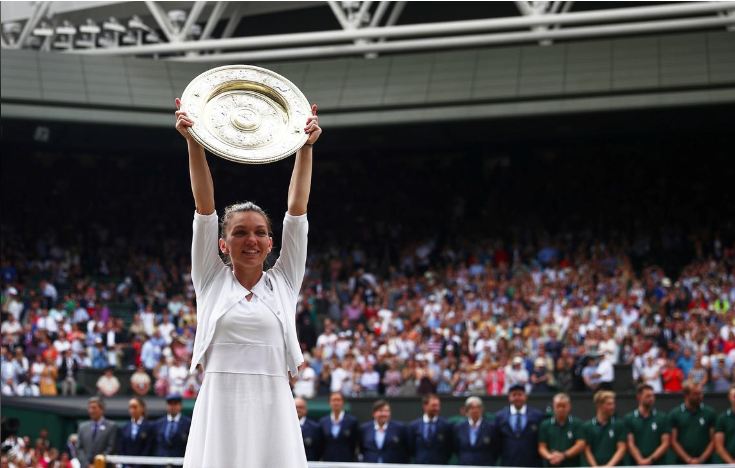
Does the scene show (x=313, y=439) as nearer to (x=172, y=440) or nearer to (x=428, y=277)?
(x=172, y=440)

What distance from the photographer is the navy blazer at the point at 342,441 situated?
12.7m

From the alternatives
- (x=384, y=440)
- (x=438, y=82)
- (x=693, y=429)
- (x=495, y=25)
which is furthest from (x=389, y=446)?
(x=438, y=82)

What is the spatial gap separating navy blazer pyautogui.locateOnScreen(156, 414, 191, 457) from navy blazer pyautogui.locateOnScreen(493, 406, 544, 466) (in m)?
3.24

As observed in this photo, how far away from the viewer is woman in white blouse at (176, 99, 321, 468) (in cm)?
437

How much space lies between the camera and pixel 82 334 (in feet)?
70.2

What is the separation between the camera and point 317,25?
1123 inches

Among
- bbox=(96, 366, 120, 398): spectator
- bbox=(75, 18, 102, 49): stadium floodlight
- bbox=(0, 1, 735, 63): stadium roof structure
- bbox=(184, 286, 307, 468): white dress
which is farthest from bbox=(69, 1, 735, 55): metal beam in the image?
bbox=(184, 286, 307, 468): white dress

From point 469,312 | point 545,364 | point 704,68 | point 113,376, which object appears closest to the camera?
point 545,364

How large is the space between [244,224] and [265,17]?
81.8ft

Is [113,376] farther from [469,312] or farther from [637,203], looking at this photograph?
[637,203]

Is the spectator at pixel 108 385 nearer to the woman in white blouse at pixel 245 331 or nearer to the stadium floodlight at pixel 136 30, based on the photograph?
the stadium floodlight at pixel 136 30

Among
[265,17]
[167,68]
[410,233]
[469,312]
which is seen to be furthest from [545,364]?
[265,17]

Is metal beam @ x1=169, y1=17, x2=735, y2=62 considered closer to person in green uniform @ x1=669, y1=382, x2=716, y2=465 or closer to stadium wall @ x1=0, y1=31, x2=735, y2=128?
stadium wall @ x1=0, y1=31, x2=735, y2=128

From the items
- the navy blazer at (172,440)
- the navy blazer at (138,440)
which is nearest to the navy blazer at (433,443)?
the navy blazer at (172,440)
